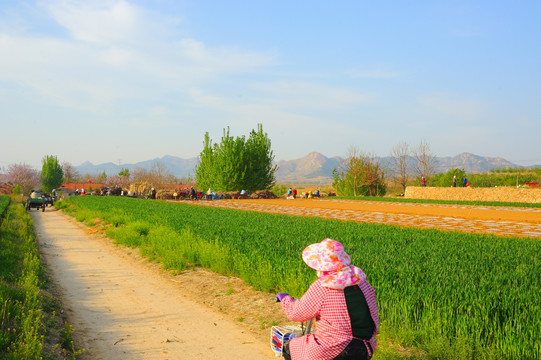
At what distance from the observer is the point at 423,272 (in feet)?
21.2

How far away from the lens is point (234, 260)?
9.20 metres

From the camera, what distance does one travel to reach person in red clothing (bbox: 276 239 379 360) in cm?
312

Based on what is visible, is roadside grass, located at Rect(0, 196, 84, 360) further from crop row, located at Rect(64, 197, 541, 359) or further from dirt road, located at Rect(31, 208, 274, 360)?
crop row, located at Rect(64, 197, 541, 359)

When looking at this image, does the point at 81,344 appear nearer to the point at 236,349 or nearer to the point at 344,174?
the point at 236,349

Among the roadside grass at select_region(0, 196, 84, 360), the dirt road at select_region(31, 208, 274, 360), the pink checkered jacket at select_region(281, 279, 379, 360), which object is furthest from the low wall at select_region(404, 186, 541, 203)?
the pink checkered jacket at select_region(281, 279, 379, 360)

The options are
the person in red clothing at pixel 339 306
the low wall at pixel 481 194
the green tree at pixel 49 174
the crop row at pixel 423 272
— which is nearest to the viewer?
the person in red clothing at pixel 339 306

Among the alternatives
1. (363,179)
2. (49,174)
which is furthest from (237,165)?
(49,174)

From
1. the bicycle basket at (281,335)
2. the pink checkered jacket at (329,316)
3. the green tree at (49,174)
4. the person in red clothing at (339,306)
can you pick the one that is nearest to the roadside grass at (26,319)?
the bicycle basket at (281,335)

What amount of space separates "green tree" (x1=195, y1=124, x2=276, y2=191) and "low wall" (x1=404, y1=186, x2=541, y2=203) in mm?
16763

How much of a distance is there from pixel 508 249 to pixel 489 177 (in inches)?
1887

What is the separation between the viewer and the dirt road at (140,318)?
543 cm

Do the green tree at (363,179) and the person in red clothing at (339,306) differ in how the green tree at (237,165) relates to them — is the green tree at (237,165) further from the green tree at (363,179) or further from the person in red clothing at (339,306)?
the person in red clothing at (339,306)

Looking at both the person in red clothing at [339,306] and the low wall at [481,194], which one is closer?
the person in red clothing at [339,306]

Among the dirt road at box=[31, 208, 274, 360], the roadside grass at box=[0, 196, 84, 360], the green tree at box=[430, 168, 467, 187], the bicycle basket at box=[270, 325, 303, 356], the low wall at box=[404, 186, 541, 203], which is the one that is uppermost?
the green tree at box=[430, 168, 467, 187]
